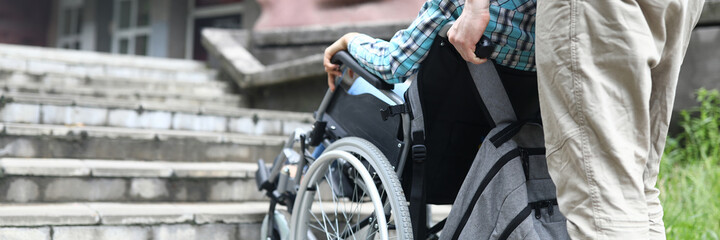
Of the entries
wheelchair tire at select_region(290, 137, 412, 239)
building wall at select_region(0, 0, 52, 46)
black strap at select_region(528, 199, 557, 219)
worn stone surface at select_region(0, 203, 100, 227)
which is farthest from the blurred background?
building wall at select_region(0, 0, 52, 46)

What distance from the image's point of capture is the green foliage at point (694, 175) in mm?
2584

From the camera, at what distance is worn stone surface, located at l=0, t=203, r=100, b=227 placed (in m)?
2.15

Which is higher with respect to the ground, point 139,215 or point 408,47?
point 408,47

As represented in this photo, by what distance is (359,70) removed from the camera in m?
1.90

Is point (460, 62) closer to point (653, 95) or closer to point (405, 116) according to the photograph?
point (405, 116)

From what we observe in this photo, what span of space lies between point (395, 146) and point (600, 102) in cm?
66

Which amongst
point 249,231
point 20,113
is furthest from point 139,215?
point 20,113

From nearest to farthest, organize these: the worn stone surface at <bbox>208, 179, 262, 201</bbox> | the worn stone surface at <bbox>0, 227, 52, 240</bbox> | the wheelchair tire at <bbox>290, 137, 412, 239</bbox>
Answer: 1. the wheelchair tire at <bbox>290, 137, 412, 239</bbox>
2. the worn stone surface at <bbox>0, 227, 52, 240</bbox>
3. the worn stone surface at <bbox>208, 179, 262, 201</bbox>

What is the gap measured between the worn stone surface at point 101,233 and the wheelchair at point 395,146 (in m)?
0.53

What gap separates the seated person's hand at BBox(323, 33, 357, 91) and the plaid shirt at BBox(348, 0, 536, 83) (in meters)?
0.17

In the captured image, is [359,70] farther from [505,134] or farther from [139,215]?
[139,215]

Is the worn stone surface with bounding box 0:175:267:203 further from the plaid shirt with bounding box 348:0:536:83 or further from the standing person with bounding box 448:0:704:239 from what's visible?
the standing person with bounding box 448:0:704:239

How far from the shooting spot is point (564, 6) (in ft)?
4.34

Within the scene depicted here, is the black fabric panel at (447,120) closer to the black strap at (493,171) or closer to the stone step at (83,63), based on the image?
the black strap at (493,171)
